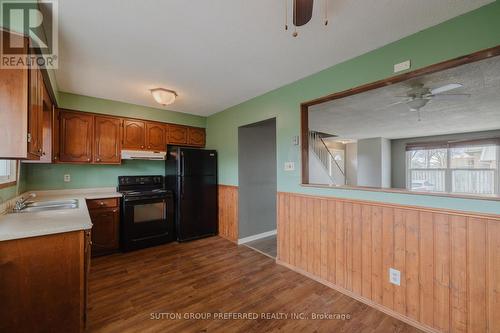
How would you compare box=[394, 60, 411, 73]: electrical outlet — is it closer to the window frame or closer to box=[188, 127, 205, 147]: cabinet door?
box=[188, 127, 205, 147]: cabinet door

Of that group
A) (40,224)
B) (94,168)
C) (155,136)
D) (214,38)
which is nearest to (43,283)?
(40,224)

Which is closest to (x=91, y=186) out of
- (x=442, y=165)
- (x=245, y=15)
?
(x=245, y=15)

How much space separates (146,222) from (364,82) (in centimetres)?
361

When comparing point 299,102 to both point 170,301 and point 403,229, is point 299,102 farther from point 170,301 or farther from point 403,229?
point 170,301

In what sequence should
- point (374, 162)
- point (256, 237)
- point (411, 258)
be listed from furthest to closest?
1. point (374, 162)
2. point (256, 237)
3. point (411, 258)

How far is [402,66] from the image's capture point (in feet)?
6.15

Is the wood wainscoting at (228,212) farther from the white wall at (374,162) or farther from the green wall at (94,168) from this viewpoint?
the white wall at (374,162)

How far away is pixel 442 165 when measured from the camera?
623 cm

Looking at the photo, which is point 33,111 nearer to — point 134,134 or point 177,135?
point 134,134

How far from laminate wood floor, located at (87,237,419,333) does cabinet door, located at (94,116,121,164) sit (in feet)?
5.00

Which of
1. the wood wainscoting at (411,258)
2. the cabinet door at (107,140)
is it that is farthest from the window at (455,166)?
the cabinet door at (107,140)

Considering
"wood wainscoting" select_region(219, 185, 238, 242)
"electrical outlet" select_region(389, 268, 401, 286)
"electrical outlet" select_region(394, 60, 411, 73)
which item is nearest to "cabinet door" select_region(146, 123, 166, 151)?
"wood wainscoting" select_region(219, 185, 238, 242)

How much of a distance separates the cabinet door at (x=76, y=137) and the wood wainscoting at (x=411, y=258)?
3361 mm

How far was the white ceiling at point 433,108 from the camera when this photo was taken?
99.0 inches
